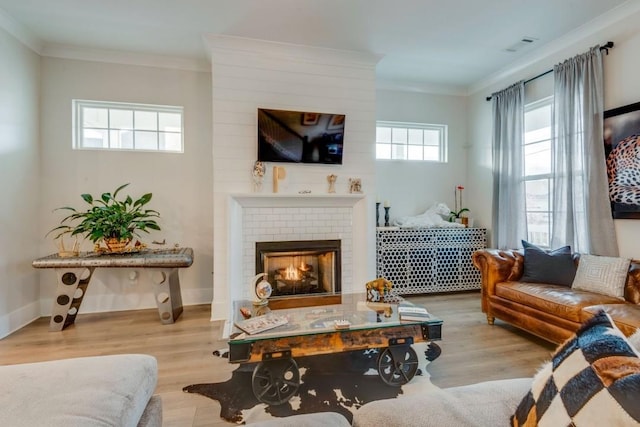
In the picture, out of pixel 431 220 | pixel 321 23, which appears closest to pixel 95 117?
pixel 321 23

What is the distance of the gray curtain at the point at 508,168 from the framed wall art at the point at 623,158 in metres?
0.97

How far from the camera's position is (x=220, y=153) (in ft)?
11.7

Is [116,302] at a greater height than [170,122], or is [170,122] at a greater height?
[170,122]

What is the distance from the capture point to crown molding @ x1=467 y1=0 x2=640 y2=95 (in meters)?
2.93

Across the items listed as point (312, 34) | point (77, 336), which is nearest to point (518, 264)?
point (312, 34)

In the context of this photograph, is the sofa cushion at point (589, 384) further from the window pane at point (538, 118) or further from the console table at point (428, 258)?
the window pane at point (538, 118)

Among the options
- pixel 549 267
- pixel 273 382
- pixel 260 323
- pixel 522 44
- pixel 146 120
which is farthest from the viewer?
pixel 146 120

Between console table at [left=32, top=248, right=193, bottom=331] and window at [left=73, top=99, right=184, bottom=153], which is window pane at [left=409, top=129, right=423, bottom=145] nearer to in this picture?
window at [left=73, top=99, right=184, bottom=153]

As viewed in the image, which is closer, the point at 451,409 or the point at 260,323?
the point at 451,409

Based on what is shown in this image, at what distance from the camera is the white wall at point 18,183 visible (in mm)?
3084

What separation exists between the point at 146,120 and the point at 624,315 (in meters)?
4.84

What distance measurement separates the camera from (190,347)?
2.77 meters

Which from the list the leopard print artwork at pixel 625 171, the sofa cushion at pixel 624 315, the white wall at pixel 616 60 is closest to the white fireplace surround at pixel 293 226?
the sofa cushion at pixel 624 315

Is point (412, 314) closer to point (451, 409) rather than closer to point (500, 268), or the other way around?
point (451, 409)
